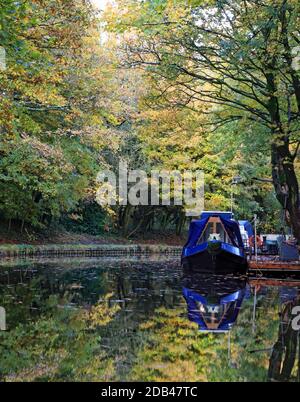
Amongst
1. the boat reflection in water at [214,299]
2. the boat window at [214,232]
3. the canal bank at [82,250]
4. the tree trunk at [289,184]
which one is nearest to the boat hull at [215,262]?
the boat reflection in water at [214,299]

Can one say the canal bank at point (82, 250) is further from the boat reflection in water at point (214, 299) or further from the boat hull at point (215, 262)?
the boat reflection in water at point (214, 299)

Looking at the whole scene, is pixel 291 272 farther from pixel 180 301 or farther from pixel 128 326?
pixel 128 326

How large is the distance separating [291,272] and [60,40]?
986cm

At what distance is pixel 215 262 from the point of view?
20.9 metres

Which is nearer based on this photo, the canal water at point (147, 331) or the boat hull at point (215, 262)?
the canal water at point (147, 331)

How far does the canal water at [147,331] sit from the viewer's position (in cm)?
686

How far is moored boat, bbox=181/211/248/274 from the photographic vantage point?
20547 mm

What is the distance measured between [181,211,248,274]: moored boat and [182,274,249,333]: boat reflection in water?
636 mm

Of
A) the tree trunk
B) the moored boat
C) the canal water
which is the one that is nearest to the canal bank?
the moored boat

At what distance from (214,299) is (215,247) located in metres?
→ 7.25

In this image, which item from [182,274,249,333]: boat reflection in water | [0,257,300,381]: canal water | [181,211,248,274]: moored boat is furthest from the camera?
[181,211,248,274]: moored boat

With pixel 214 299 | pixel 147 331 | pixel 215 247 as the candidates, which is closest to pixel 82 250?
pixel 215 247

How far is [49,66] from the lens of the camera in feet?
41.3

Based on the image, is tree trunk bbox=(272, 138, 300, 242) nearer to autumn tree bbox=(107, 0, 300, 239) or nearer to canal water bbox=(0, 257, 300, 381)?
autumn tree bbox=(107, 0, 300, 239)
